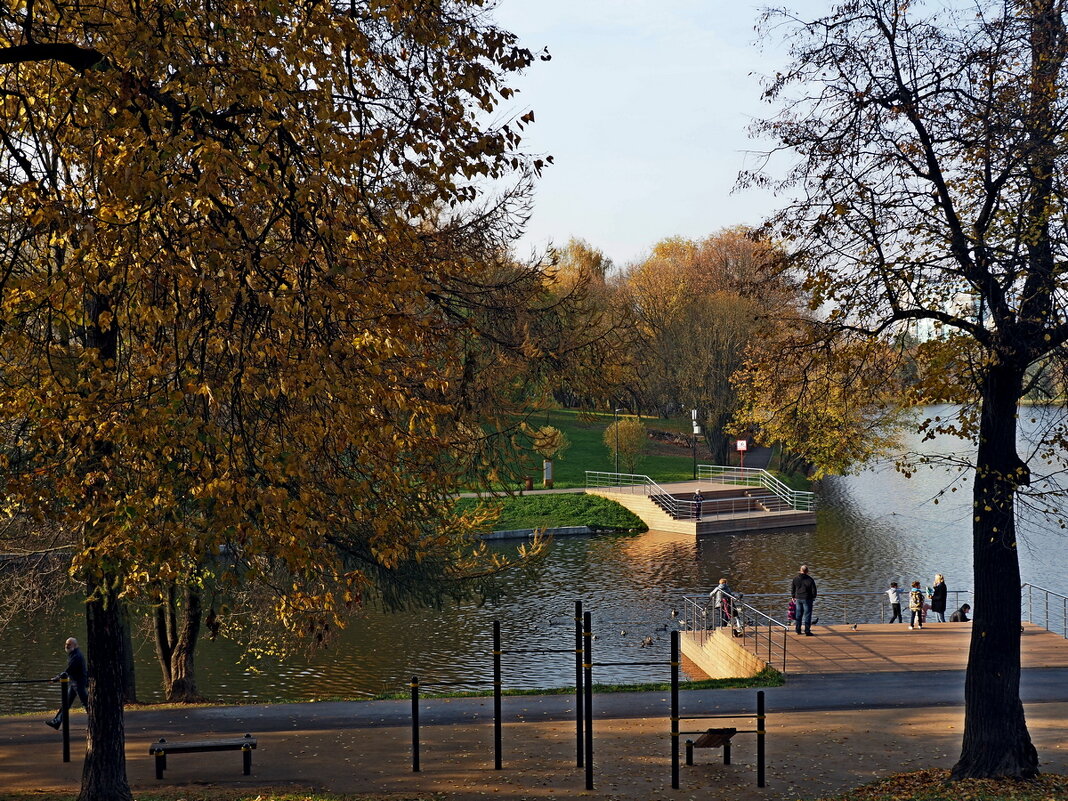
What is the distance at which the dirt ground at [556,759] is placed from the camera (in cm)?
1262

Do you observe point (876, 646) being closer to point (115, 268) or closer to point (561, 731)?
point (561, 731)

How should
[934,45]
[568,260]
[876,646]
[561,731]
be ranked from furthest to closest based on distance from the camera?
[568,260] → [876,646] → [561,731] → [934,45]

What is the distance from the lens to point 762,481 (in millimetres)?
53438

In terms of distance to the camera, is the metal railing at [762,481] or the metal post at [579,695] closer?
the metal post at [579,695]

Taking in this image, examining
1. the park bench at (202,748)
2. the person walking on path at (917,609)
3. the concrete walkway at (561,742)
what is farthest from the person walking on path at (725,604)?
the park bench at (202,748)

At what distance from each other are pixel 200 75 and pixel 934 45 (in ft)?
25.8

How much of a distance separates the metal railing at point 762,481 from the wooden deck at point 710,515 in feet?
3.60

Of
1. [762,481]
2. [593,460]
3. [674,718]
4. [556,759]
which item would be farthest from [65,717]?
[593,460]

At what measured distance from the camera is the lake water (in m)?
23.2

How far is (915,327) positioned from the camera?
42.4ft

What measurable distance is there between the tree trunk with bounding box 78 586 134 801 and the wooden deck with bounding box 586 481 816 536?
3586 centimetres

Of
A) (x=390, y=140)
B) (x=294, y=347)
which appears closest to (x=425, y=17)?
(x=390, y=140)

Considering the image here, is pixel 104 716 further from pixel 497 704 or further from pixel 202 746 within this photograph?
pixel 497 704

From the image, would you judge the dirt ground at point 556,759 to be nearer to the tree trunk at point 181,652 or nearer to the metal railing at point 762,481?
the tree trunk at point 181,652
